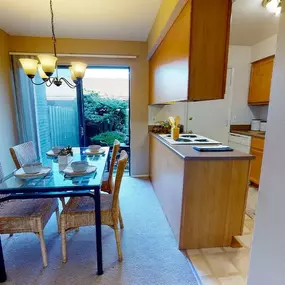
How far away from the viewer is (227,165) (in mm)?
1744

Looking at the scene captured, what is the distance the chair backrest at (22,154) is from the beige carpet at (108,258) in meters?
0.78

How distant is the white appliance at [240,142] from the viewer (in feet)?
11.0

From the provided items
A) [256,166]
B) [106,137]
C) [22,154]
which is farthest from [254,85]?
[22,154]

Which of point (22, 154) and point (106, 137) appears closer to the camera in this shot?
point (22, 154)

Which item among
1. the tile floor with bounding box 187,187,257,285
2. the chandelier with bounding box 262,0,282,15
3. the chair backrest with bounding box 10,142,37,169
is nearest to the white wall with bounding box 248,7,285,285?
the tile floor with bounding box 187,187,257,285

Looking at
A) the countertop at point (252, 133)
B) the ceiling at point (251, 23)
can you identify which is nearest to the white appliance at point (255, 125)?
the countertop at point (252, 133)

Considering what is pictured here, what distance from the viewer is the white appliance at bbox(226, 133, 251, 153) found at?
3361 millimetres

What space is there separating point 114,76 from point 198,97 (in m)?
2.34

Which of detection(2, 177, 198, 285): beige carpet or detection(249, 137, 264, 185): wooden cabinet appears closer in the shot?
detection(2, 177, 198, 285): beige carpet

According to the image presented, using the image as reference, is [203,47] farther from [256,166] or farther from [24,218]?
[256,166]

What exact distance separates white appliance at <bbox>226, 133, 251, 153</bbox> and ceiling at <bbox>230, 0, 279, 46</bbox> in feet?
5.34

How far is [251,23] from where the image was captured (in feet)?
8.77

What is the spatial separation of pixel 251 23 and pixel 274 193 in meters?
2.80

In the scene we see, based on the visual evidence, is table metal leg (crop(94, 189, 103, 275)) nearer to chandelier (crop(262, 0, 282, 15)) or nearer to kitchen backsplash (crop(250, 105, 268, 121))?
chandelier (crop(262, 0, 282, 15))
